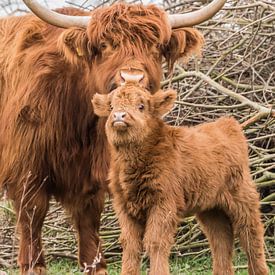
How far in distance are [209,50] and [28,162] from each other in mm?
2922

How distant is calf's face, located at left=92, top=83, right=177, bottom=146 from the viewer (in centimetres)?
510

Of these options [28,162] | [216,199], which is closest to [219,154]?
[216,199]

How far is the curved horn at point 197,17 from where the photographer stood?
6.73m

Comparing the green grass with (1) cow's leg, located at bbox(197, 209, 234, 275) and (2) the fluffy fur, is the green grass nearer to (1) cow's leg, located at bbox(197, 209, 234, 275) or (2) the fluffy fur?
(2) the fluffy fur

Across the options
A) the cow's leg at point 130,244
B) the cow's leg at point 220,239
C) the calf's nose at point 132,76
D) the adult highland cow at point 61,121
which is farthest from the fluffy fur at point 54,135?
the cow's leg at point 130,244

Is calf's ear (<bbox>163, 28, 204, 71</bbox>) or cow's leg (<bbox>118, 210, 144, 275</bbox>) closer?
cow's leg (<bbox>118, 210, 144, 275</bbox>)

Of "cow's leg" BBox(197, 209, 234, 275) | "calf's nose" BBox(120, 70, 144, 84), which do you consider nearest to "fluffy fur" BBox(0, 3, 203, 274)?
"calf's nose" BBox(120, 70, 144, 84)

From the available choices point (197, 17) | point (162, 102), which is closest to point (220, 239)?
point (162, 102)

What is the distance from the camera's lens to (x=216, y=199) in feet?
18.9

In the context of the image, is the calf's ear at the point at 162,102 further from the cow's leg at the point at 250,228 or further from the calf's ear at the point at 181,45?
the calf's ear at the point at 181,45

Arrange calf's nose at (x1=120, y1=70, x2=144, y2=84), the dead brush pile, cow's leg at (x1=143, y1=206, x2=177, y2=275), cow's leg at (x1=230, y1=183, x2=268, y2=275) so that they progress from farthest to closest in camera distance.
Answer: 1. the dead brush pile
2. cow's leg at (x1=230, y1=183, x2=268, y2=275)
3. calf's nose at (x1=120, y1=70, x2=144, y2=84)
4. cow's leg at (x1=143, y1=206, x2=177, y2=275)

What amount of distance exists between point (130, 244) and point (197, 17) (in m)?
2.05

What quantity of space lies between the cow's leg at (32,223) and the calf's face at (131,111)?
1551mm

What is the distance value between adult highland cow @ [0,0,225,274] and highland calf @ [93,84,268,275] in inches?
40.3
